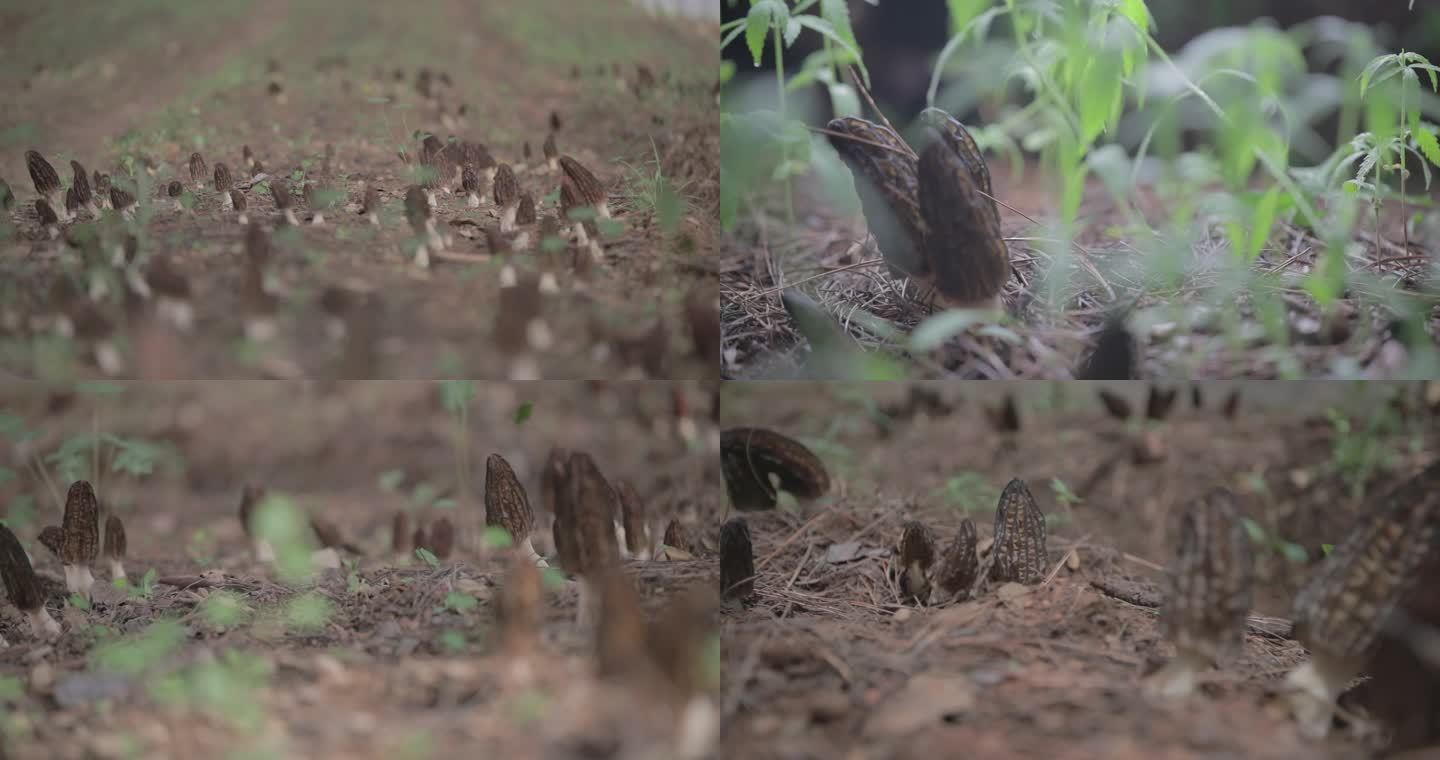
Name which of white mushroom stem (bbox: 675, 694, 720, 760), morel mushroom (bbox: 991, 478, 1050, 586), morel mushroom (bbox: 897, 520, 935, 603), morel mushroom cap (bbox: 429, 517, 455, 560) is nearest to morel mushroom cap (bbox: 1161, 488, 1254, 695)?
morel mushroom (bbox: 991, 478, 1050, 586)

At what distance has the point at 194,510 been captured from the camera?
376 cm

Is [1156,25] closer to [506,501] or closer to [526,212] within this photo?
[526,212]

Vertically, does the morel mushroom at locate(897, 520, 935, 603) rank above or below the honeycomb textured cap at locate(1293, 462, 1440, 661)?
below

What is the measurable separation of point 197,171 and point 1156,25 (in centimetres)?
274

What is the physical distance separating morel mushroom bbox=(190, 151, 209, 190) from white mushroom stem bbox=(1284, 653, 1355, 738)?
120 inches

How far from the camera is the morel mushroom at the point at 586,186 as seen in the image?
2799 millimetres

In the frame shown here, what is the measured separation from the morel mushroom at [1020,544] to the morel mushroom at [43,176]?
2.92 m

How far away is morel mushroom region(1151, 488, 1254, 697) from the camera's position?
5.92 feet

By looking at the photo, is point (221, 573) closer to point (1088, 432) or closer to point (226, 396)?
point (226, 396)

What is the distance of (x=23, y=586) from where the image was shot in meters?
2.44

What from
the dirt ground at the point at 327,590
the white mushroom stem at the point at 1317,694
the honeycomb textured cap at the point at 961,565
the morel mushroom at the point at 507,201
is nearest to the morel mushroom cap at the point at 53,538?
the dirt ground at the point at 327,590

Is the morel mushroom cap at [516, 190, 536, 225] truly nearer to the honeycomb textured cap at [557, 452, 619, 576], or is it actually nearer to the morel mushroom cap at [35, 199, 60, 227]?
the honeycomb textured cap at [557, 452, 619, 576]

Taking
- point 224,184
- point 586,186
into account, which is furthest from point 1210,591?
point 224,184

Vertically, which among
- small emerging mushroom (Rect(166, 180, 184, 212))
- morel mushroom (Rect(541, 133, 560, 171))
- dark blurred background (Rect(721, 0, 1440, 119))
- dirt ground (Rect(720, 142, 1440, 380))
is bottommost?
dirt ground (Rect(720, 142, 1440, 380))
